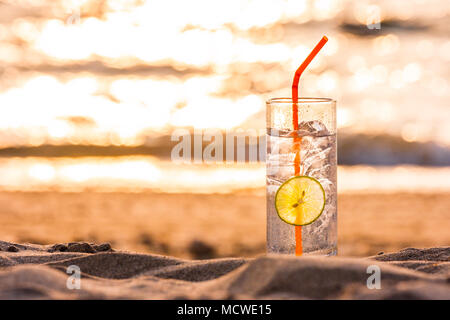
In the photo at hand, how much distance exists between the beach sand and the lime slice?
3.96 m

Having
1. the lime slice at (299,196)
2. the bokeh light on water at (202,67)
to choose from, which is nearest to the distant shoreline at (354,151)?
the bokeh light on water at (202,67)

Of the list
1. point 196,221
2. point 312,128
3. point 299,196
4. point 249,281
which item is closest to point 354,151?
point 196,221

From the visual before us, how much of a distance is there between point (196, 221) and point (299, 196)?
16.3 ft

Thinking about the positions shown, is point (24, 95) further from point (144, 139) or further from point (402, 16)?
point (402, 16)

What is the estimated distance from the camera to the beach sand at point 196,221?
7082 mm

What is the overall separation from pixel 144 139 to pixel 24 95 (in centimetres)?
285

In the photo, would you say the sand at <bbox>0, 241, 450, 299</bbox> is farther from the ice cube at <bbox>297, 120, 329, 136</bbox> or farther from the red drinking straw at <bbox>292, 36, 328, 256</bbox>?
the ice cube at <bbox>297, 120, 329, 136</bbox>

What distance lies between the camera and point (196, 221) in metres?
7.79

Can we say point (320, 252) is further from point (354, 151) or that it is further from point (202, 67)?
point (202, 67)

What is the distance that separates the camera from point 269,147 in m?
3.17

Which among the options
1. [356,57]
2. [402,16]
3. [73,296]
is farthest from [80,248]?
[402,16]

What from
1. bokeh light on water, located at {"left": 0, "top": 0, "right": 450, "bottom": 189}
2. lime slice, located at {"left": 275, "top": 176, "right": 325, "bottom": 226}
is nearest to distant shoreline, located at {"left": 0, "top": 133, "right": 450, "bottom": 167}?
bokeh light on water, located at {"left": 0, "top": 0, "right": 450, "bottom": 189}

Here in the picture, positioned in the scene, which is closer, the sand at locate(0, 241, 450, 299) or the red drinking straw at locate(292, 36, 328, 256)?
the sand at locate(0, 241, 450, 299)

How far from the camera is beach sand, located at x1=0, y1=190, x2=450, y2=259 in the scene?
708cm
